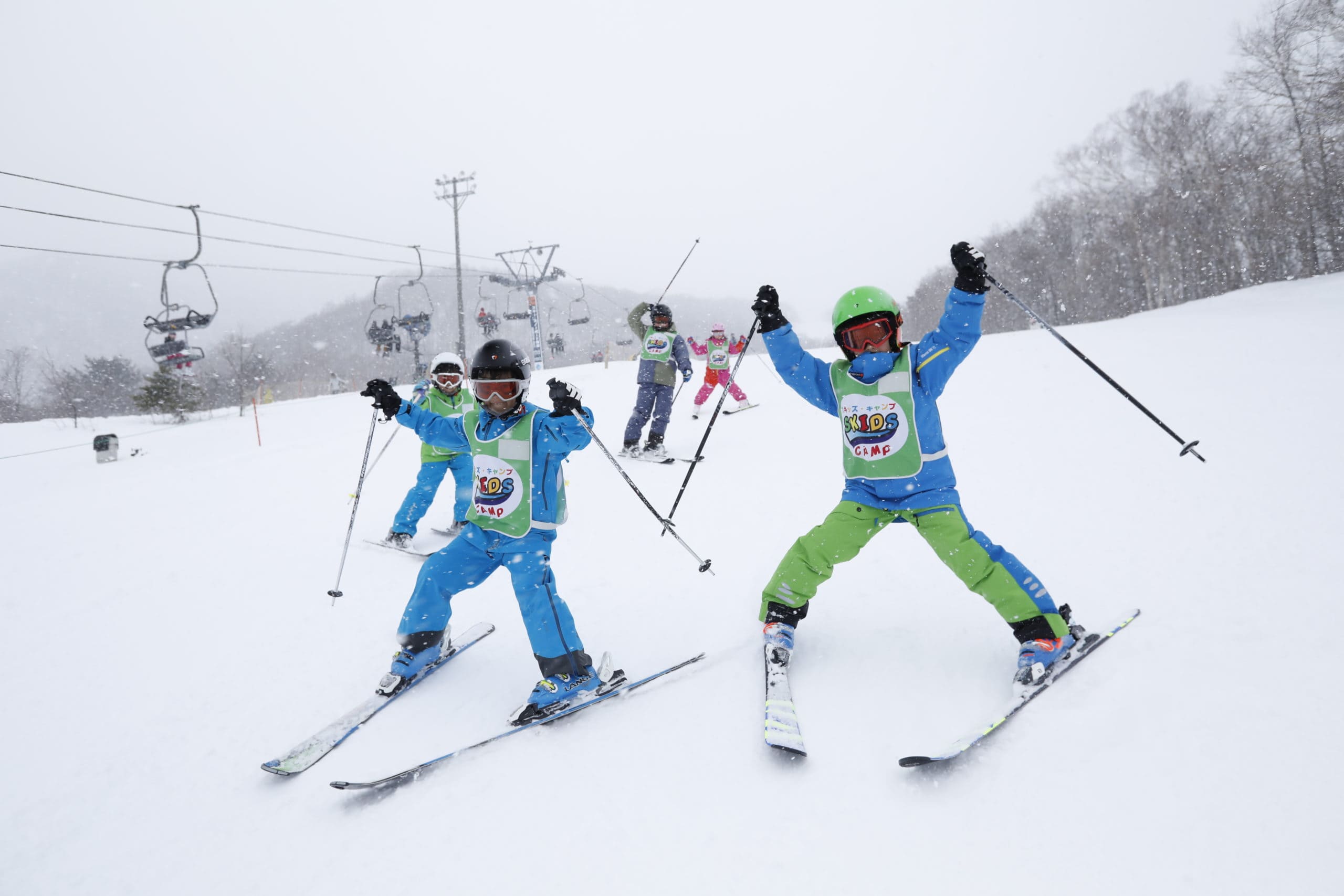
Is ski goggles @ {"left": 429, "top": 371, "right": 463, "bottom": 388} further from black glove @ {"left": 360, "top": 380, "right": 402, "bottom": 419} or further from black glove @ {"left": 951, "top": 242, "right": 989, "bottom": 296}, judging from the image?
black glove @ {"left": 951, "top": 242, "right": 989, "bottom": 296}

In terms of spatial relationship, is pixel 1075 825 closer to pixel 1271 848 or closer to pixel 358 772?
pixel 1271 848

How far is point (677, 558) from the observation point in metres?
4.87

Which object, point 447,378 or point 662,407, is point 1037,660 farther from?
point 662,407

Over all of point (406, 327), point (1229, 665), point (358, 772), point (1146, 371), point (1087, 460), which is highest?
point (406, 327)

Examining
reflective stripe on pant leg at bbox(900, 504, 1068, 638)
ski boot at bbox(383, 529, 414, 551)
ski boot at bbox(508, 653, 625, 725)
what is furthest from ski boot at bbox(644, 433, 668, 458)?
reflective stripe on pant leg at bbox(900, 504, 1068, 638)

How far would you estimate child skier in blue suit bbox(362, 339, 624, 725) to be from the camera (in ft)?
9.78

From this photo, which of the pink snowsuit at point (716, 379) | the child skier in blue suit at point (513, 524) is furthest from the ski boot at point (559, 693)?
the pink snowsuit at point (716, 379)

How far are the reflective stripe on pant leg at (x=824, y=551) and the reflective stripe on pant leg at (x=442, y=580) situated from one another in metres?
1.57

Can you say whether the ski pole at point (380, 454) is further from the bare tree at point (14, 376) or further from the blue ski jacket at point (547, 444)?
the bare tree at point (14, 376)

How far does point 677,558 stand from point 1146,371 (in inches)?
316

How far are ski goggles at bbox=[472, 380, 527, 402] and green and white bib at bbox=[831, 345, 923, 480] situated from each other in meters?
1.76

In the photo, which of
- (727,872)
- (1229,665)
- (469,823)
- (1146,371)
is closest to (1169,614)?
(1229,665)

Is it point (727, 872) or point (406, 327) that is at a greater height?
point (406, 327)

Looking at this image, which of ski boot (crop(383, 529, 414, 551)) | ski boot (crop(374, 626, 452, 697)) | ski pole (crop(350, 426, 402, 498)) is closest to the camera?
ski boot (crop(374, 626, 452, 697))
